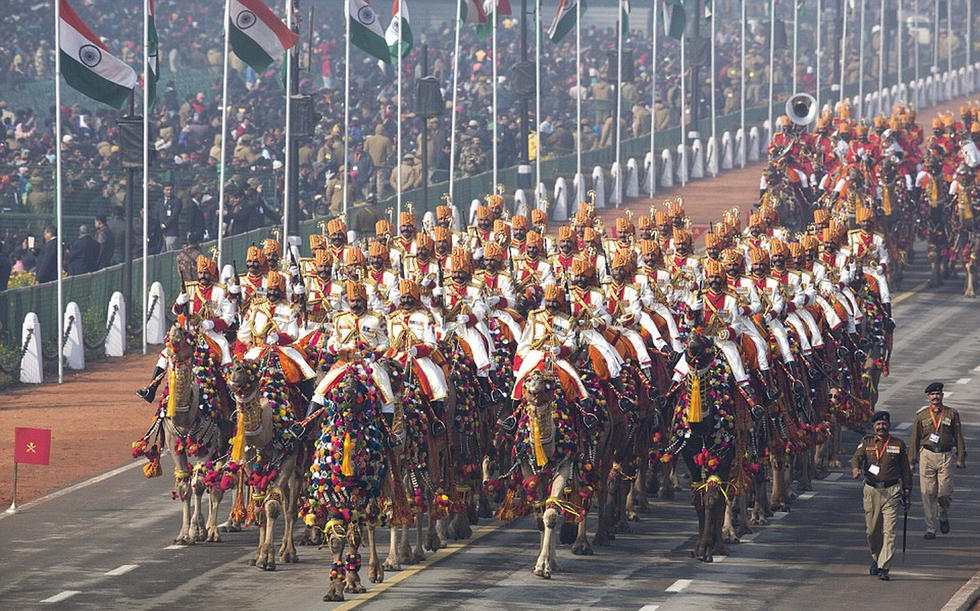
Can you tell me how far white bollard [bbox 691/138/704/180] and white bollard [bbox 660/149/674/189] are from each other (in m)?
1.65

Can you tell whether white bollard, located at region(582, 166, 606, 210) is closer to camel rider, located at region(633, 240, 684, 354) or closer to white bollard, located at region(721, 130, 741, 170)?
white bollard, located at region(721, 130, 741, 170)

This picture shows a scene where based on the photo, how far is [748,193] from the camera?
58.4m

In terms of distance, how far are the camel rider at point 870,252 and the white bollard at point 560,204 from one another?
16756 millimetres

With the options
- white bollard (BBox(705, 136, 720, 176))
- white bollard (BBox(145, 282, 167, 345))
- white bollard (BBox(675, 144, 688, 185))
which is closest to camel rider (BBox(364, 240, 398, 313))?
white bollard (BBox(145, 282, 167, 345))

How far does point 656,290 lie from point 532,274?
270 centimetres

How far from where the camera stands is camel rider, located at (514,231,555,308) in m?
30.4

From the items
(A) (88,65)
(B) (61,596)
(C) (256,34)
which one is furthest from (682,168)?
(B) (61,596)

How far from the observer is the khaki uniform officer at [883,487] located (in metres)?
24.5

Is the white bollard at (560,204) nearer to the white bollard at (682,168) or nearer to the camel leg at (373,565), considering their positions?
the white bollard at (682,168)

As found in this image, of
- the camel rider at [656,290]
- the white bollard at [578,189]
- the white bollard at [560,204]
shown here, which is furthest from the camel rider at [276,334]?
the white bollard at [578,189]

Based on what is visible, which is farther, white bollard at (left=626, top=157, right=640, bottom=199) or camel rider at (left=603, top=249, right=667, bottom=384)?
white bollard at (left=626, top=157, right=640, bottom=199)

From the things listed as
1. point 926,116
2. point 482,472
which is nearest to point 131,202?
point 482,472

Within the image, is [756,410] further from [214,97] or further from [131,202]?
[214,97]

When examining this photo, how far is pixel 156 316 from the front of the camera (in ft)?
130
